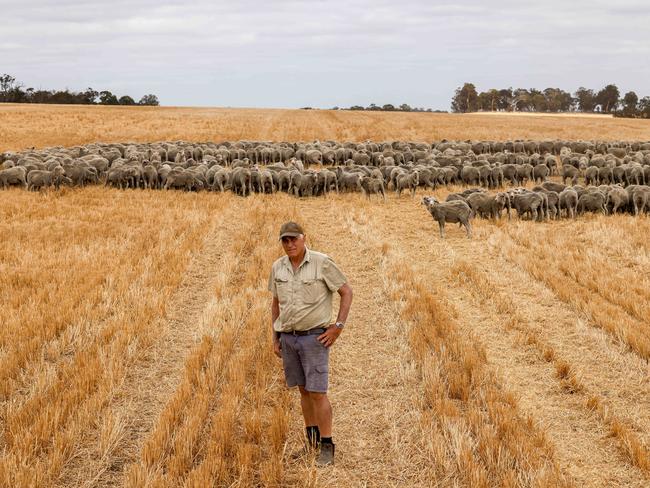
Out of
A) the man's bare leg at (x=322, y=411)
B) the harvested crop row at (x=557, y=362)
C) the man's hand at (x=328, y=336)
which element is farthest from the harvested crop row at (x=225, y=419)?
the harvested crop row at (x=557, y=362)

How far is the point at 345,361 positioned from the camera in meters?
9.02

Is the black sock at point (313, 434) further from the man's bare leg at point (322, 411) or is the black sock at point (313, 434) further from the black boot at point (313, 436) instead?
the man's bare leg at point (322, 411)

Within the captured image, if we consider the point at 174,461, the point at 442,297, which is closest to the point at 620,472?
the point at 174,461

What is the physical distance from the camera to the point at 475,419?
22.9 feet

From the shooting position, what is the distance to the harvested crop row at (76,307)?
21.5 feet

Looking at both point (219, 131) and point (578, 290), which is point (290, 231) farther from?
point (219, 131)

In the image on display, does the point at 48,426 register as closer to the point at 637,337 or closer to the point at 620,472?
the point at 620,472

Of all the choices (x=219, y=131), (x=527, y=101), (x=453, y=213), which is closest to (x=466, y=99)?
(x=527, y=101)

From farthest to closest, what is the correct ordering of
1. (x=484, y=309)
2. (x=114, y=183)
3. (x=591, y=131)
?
(x=591, y=131)
(x=114, y=183)
(x=484, y=309)

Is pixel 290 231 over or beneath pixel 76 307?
over

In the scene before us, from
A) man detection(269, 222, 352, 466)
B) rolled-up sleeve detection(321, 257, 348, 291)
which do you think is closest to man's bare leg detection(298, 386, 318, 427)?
man detection(269, 222, 352, 466)

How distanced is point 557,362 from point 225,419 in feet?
16.1

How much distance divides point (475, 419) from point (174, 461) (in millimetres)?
3426

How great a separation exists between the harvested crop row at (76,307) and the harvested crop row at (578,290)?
7.57 m
